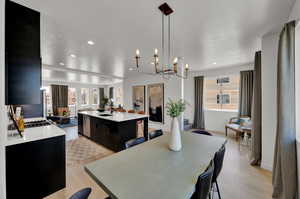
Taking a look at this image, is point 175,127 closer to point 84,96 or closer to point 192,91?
point 192,91

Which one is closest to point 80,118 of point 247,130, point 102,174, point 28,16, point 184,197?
point 28,16

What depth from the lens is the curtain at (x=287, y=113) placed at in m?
1.58

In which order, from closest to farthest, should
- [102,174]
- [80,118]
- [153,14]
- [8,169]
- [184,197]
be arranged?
[184,197]
[102,174]
[8,169]
[153,14]
[80,118]

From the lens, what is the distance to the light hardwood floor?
75.3 inches

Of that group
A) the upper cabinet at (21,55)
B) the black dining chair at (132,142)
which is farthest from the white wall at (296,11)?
the upper cabinet at (21,55)

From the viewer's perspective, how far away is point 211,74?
543cm

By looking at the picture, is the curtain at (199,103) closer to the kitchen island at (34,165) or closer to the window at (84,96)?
the kitchen island at (34,165)

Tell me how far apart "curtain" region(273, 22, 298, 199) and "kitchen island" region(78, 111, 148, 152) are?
294 centimetres

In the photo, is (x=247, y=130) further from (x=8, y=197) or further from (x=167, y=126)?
(x=8, y=197)

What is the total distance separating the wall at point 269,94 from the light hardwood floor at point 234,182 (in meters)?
0.40

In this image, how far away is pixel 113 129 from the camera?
3.44 m

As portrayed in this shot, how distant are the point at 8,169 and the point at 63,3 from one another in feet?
7.16

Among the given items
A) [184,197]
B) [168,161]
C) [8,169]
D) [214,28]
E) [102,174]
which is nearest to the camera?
[184,197]

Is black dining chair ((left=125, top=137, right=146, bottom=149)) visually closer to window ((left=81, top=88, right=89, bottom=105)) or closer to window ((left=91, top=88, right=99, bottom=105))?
window ((left=81, top=88, right=89, bottom=105))
